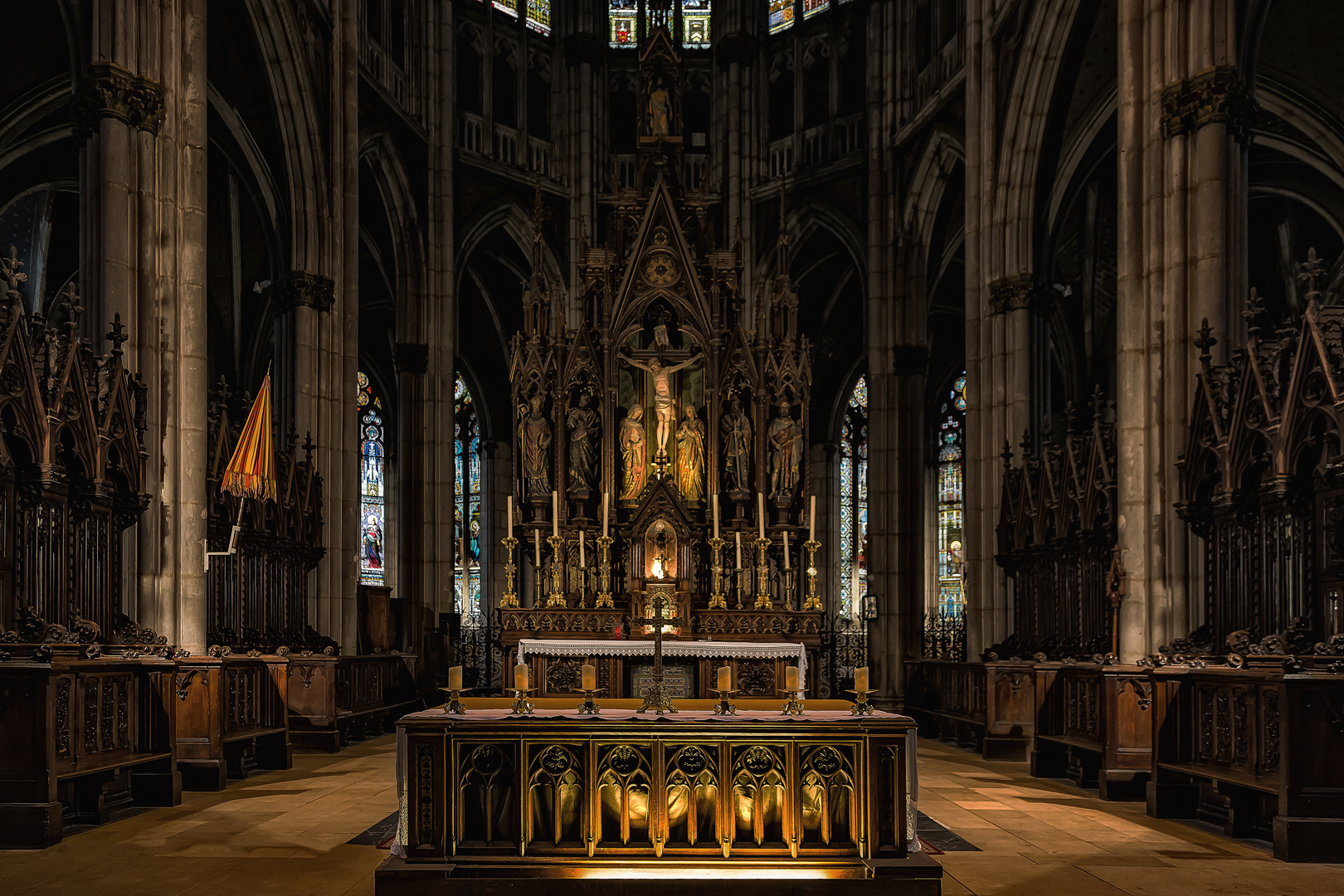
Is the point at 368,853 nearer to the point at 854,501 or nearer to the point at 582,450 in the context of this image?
the point at 582,450

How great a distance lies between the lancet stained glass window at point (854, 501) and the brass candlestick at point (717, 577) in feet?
46.1

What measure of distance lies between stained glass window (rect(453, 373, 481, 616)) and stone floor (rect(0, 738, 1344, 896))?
1970cm

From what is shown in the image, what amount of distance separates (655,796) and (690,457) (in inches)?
472

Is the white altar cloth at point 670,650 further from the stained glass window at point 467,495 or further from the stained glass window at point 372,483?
the stained glass window at point 372,483

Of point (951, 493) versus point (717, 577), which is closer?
point (717, 577)

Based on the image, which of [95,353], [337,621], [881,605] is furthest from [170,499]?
[881,605]

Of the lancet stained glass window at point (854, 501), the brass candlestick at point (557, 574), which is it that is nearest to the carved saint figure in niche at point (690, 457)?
the brass candlestick at point (557, 574)

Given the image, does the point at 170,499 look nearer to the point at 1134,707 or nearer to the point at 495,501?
the point at 1134,707

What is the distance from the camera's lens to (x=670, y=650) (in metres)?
15.7

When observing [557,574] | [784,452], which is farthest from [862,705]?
[784,452]

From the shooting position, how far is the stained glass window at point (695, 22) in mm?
27875

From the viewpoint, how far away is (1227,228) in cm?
1141

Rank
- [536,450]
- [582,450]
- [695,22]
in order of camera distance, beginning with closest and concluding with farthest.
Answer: [536,450] < [582,450] < [695,22]

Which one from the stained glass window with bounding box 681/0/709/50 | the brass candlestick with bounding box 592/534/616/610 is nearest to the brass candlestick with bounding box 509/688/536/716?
the brass candlestick with bounding box 592/534/616/610
